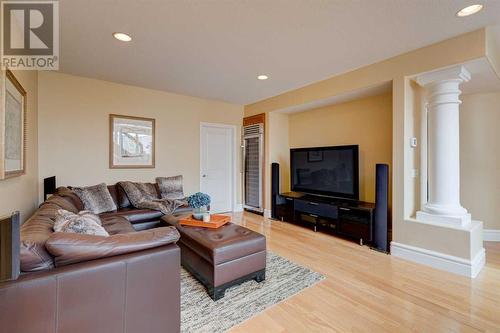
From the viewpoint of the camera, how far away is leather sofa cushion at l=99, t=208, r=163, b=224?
325 centimetres

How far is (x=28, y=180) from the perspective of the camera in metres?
2.80

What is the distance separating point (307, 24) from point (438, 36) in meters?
1.43

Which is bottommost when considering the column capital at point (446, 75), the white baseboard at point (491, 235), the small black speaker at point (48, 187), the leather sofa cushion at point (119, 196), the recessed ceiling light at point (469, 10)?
the white baseboard at point (491, 235)

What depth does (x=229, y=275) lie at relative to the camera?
204cm

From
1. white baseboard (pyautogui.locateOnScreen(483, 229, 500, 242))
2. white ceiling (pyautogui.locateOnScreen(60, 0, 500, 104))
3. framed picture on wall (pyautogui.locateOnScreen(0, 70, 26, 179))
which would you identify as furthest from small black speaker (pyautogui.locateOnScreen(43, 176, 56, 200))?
white baseboard (pyautogui.locateOnScreen(483, 229, 500, 242))

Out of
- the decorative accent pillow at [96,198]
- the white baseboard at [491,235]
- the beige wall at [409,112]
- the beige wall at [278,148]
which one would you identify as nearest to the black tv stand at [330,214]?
the beige wall at [409,112]

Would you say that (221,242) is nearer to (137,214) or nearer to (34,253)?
(34,253)

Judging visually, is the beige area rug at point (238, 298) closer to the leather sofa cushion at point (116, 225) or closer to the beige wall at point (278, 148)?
the leather sofa cushion at point (116, 225)

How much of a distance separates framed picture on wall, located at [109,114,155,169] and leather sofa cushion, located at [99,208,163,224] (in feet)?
3.32

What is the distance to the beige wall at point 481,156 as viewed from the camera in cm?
352

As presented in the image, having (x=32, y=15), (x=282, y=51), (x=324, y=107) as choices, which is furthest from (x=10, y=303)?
(x=324, y=107)

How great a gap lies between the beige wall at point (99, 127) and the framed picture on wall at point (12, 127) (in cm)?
125

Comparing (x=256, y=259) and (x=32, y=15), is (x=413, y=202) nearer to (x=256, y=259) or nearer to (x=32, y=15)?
(x=256, y=259)

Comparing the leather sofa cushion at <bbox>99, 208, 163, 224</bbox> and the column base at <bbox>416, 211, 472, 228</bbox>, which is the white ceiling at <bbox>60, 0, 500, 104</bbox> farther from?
the leather sofa cushion at <bbox>99, 208, 163, 224</bbox>
